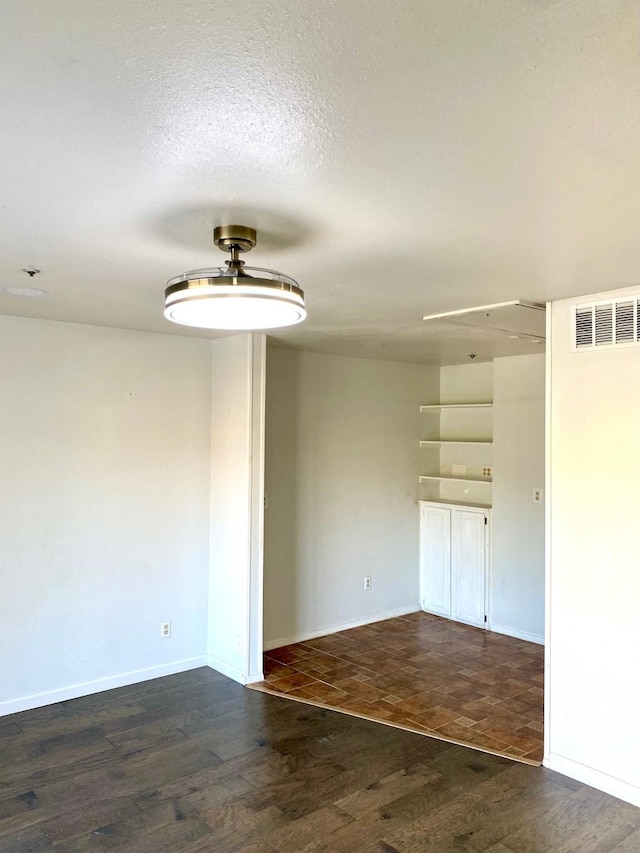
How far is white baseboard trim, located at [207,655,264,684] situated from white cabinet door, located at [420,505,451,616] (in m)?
2.30

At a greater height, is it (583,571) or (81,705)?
(583,571)

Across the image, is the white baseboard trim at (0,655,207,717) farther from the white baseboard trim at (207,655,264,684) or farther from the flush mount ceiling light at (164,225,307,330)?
the flush mount ceiling light at (164,225,307,330)

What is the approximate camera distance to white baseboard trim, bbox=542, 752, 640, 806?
287 centimetres

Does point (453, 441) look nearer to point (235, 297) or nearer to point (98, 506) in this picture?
point (98, 506)

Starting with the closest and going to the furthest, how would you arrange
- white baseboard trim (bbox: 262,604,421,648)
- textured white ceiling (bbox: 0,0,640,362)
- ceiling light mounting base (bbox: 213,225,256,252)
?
textured white ceiling (bbox: 0,0,640,362), ceiling light mounting base (bbox: 213,225,256,252), white baseboard trim (bbox: 262,604,421,648)

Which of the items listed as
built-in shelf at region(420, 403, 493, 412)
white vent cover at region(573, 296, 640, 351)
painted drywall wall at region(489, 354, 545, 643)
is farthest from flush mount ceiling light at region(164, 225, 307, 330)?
built-in shelf at region(420, 403, 493, 412)

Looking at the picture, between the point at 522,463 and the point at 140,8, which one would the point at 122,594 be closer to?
the point at 522,463

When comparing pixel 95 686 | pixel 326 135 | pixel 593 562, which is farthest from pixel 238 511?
pixel 326 135

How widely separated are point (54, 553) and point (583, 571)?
3.13m

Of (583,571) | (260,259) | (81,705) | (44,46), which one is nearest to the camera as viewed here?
(44,46)

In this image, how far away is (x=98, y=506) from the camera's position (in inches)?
162

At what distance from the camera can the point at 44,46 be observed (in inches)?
43.9

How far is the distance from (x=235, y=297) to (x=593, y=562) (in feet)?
7.37

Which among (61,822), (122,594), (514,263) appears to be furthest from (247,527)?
(514,263)
